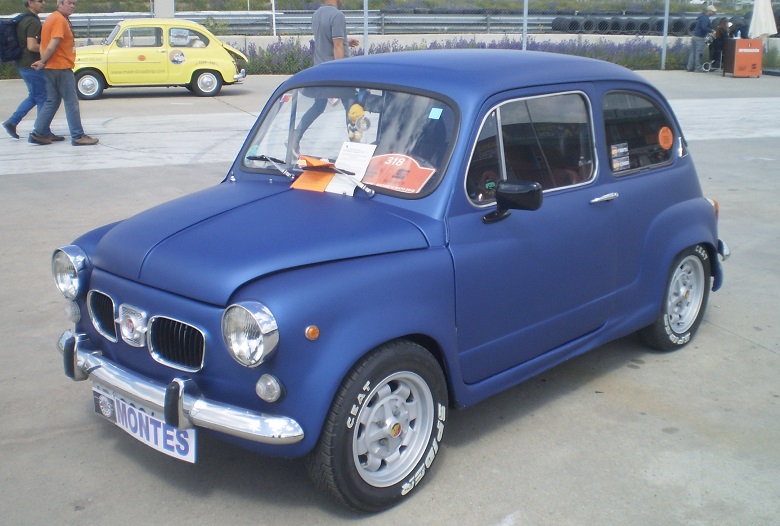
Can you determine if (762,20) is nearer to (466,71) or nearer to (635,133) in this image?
(635,133)

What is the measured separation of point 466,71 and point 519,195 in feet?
2.53

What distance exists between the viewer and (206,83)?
18.4 m

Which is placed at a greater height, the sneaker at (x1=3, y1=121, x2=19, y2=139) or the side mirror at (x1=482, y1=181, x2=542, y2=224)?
the side mirror at (x1=482, y1=181, x2=542, y2=224)

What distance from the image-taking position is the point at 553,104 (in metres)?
4.31

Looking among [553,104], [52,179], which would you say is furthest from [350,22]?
[553,104]

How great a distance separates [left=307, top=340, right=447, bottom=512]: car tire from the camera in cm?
328

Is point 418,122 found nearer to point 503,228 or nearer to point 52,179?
point 503,228

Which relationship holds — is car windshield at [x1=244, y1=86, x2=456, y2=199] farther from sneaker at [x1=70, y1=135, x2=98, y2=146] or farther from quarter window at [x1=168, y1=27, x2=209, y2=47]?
quarter window at [x1=168, y1=27, x2=209, y2=47]

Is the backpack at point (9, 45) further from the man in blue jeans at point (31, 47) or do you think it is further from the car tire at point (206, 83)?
the car tire at point (206, 83)

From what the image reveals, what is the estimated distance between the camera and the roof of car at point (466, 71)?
13.3ft

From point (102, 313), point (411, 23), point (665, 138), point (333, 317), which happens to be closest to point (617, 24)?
point (411, 23)

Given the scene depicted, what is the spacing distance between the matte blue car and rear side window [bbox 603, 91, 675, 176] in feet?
0.04

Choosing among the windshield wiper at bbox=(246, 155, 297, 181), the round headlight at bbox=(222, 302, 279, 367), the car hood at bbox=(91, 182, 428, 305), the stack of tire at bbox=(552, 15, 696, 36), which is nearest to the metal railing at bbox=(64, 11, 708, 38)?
the stack of tire at bbox=(552, 15, 696, 36)

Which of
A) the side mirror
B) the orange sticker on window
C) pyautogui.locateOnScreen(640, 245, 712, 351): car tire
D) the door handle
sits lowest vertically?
pyautogui.locateOnScreen(640, 245, 712, 351): car tire
